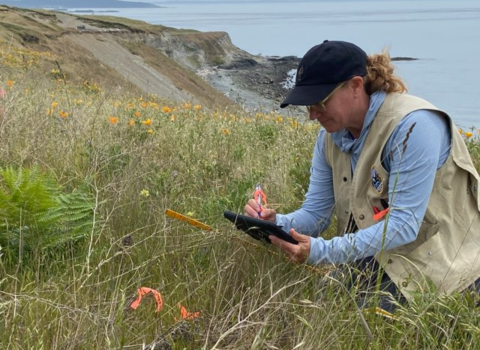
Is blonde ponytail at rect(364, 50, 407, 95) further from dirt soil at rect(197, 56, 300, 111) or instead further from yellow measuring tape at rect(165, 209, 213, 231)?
dirt soil at rect(197, 56, 300, 111)

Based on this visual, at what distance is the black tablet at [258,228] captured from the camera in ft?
9.46

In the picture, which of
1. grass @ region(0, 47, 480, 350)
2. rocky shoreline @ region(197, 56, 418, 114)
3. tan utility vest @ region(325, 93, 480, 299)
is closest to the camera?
grass @ region(0, 47, 480, 350)

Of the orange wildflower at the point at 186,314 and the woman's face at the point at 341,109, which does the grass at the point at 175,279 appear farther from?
the woman's face at the point at 341,109

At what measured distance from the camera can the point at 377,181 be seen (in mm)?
3031

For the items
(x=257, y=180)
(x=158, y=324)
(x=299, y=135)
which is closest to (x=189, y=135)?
(x=299, y=135)

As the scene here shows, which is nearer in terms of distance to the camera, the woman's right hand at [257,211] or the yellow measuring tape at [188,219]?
the yellow measuring tape at [188,219]

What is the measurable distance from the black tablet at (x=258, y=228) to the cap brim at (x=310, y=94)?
53 cm

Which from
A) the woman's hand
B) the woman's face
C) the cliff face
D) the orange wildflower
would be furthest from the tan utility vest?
the cliff face

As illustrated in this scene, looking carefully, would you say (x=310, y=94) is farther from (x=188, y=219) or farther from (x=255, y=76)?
(x=255, y=76)

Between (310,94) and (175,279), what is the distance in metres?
0.98

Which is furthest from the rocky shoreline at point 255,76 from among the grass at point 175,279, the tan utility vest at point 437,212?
the tan utility vest at point 437,212

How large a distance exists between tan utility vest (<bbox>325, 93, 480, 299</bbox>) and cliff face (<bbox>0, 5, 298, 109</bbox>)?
361 inches

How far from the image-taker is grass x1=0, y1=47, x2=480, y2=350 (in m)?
2.22

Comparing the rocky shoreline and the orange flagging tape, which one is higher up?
the orange flagging tape
